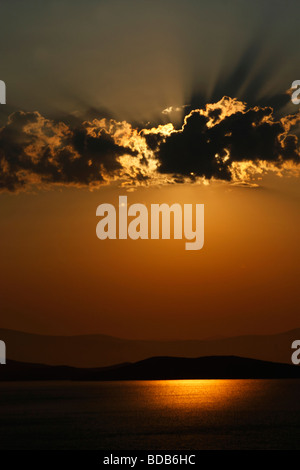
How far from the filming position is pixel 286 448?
99.3 metres

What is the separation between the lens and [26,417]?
542ft

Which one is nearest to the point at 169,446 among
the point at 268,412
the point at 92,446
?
the point at 92,446

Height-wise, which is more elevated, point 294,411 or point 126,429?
point 294,411

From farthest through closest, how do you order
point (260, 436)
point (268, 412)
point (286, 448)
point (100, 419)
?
1. point (268, 412)
2. point (100, 419)
3. point (260, 436)
4. point (286, 448)

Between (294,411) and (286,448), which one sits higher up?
(294,411)

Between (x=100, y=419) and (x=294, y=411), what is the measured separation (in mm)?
65172

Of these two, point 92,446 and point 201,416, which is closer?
point 92,446
